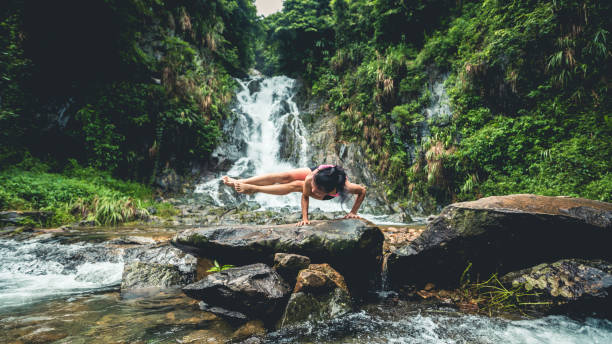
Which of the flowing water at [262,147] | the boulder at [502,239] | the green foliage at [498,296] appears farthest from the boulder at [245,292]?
the flowing water at [262,147]

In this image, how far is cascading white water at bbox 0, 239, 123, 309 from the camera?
2807mm

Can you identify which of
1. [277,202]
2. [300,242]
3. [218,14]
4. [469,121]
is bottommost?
[277,202]

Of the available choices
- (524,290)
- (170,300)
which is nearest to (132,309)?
(170,300)

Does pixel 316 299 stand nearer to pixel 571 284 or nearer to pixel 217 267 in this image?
pixel 217 267

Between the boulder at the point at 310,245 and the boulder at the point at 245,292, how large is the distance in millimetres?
427

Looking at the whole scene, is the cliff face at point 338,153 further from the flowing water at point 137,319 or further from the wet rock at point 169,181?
the flowing water at point 137,319

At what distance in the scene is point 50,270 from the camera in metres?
3.52

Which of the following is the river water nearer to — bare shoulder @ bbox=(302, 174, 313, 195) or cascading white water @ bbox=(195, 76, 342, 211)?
bare shoulder @ bbox=(302, 174, 313, 195)

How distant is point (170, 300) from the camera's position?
8.42ft

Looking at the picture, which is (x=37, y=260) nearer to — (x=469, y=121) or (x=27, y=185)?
(x=27, y=185)

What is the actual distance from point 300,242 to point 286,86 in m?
17.3

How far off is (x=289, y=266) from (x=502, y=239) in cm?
237

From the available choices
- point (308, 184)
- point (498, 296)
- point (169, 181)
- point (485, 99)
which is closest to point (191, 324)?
point (308, 184)

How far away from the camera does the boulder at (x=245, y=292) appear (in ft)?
6.98
